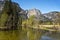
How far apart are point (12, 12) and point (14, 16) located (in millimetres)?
1993

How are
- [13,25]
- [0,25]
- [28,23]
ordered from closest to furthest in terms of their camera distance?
[0,25]
[13,25]
[28,23]

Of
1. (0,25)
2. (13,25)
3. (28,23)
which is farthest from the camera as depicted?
(28,23)

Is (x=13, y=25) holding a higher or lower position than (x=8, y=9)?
lower

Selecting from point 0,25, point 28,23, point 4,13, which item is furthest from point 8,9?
point 28,23

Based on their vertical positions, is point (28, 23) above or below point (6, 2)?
below

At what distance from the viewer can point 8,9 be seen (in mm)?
66750

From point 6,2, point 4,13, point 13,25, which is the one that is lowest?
point 13,25

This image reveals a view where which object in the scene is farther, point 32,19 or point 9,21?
point 32,19

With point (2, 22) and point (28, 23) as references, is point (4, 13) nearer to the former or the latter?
point (2, 22)

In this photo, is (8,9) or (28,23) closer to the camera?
(8,9)

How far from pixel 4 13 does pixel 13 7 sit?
21.2 feet

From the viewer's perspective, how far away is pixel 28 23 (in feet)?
387

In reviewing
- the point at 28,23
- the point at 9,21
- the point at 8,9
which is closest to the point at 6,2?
the point at 8,9

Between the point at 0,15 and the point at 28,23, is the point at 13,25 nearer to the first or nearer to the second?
the point at 0,15
